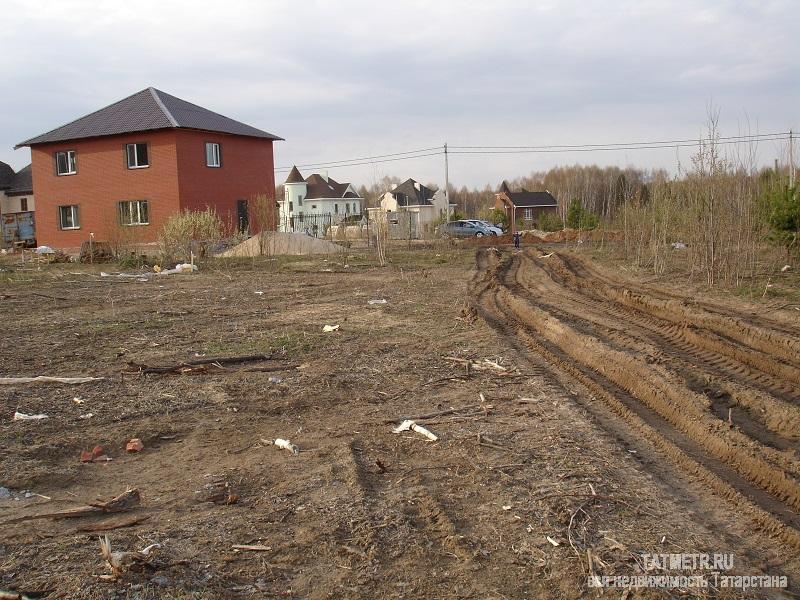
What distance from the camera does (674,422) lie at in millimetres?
5879

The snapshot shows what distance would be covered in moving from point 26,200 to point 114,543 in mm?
49086

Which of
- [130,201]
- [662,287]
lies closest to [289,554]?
[662,287]

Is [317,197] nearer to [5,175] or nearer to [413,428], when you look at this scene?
[5,175]

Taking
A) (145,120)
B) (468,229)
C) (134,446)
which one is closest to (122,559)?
(134,446)

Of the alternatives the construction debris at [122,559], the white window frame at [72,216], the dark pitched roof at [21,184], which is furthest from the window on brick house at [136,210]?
the construction debris at [122,559]

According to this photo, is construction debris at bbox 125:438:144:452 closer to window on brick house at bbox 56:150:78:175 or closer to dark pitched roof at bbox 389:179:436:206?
window on brick house at bbox 56:150:78:175

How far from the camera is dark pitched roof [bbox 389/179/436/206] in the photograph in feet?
254

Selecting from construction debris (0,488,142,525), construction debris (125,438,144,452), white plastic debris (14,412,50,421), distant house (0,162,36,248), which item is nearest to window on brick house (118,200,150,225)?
distant house (0,162,36,248)

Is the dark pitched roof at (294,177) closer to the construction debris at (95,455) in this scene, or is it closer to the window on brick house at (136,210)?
the window on brick house at (136,210)

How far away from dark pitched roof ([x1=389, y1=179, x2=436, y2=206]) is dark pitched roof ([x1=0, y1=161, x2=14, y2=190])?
37443mm

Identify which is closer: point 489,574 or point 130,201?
point 489,574

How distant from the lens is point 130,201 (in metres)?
31.2

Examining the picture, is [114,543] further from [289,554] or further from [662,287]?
[662,287]

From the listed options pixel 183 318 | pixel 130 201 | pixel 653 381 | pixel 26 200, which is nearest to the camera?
pixel 653 381
